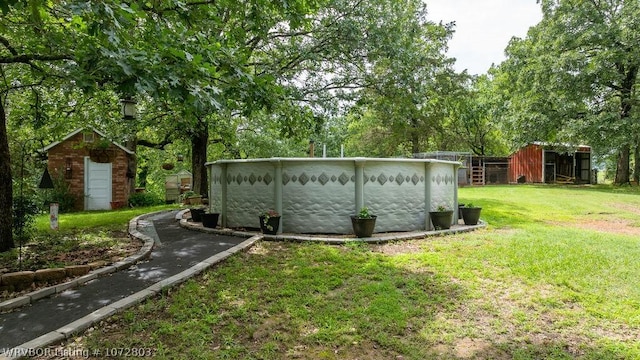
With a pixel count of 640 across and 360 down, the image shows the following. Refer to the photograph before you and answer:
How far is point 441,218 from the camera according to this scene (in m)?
7.71

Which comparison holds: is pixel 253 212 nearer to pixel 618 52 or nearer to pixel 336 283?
pixel 336 283

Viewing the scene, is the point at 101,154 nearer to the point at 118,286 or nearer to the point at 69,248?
the point at 69,248

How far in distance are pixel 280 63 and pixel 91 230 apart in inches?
253

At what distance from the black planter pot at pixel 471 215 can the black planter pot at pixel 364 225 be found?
9.53 ft

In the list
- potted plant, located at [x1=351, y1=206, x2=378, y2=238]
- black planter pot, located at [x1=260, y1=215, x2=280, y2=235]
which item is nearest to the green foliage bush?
black planter pot, located at [x1=260, y1=215, x2=280, y2=235]

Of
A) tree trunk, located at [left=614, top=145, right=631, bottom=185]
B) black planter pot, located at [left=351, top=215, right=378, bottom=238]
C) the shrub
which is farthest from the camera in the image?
tree trunk, located at [left=614, top=145, right=631, bottom=185]

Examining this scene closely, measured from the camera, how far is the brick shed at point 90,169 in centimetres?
1449

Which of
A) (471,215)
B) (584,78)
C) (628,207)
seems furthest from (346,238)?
(584,78)

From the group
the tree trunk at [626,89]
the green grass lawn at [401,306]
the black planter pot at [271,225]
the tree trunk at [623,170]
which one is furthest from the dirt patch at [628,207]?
the black planter pot at [271,225]

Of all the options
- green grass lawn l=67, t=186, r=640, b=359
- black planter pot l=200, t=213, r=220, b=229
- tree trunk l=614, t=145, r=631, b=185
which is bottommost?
green grass lawn l=67, t=186, r=640, b=359

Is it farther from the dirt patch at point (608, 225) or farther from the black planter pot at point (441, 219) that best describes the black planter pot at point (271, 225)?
the dirt patch at point (608, 225)

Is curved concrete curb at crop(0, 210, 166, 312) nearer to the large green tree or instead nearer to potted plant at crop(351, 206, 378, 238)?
potted plant at crop(351, 206, 378, 238)

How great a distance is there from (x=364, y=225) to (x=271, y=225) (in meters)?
1.86

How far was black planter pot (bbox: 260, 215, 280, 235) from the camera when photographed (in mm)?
7105
